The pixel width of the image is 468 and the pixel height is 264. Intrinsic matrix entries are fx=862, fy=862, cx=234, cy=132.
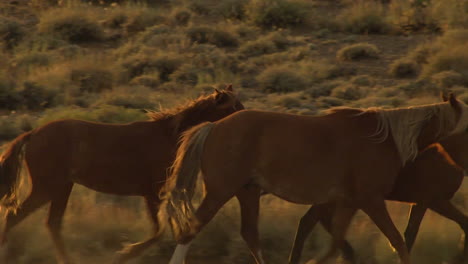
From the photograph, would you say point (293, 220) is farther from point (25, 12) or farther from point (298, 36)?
point (25, 12)

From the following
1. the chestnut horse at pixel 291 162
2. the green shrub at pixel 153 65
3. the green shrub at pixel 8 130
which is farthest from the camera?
the green shrub at pixel 153 65

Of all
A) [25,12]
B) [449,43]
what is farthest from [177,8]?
[449,43]

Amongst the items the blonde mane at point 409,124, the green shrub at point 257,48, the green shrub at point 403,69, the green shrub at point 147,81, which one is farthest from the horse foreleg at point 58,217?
the green shrub at point 257,48

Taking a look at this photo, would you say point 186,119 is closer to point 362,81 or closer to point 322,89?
point 322,89

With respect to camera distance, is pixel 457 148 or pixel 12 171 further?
pixel 457 148

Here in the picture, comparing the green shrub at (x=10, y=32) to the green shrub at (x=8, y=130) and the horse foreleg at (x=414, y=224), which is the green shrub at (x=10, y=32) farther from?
the horse foreleg at (x=414, y=224)

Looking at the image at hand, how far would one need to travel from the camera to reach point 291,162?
6383 millimetres

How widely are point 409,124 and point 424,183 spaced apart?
2.48ft

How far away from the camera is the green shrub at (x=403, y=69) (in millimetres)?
19859

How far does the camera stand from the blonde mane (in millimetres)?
6598

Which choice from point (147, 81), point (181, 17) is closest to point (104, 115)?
point (147, 81)

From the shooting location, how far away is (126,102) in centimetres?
1642

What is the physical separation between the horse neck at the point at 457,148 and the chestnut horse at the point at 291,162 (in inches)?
27.8

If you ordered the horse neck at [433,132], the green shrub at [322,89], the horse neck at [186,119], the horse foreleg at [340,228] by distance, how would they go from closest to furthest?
the horse neck at [433,132], the horse foreleg at [340,228], the horse neck at [186,119], the green shrub at [322,89]
